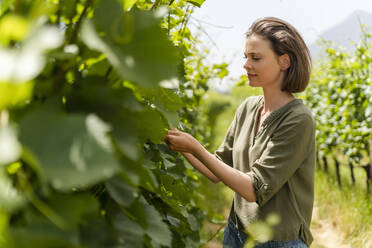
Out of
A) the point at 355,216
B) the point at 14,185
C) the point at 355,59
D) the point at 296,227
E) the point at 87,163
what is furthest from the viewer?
the point at 355,59

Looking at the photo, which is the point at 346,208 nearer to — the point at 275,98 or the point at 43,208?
the point at 275,98

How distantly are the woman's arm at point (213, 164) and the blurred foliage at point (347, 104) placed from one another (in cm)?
396

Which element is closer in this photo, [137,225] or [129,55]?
[129,55]

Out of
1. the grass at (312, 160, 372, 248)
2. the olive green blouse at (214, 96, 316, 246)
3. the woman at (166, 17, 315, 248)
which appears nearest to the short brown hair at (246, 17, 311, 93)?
the woman at (166, 17, 315, 248)

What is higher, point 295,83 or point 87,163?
point 87,163

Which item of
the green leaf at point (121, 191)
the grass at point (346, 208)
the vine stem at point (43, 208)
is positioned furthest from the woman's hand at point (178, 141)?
the grass at point (346, 208)

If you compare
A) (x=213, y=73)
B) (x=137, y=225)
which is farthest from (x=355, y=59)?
(x=137, y=225)

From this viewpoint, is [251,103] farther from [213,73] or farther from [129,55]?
[129,55]

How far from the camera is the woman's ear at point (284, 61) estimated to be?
6.30 feet

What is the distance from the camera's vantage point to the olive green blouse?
1.63 m

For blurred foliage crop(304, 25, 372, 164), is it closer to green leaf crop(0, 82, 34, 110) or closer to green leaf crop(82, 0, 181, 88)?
green leaf crop(82, 0, 181, 88)

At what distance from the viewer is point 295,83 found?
1.92 m

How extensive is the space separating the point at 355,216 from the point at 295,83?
328 centimetres

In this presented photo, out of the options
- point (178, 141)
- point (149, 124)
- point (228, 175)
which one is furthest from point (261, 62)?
point (149, 124)
